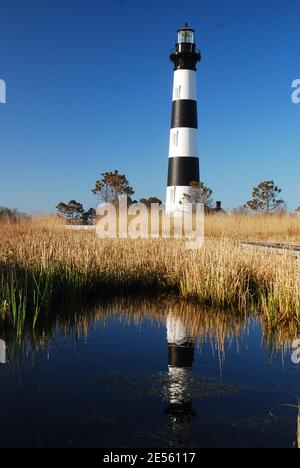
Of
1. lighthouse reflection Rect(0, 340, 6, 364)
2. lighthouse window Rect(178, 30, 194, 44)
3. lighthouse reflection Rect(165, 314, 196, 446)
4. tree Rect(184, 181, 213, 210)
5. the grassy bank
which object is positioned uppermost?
lighthouse window Rect(178, 30, 194, 44)

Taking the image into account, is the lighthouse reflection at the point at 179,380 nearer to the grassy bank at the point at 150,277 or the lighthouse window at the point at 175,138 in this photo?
the grassy bank at the point at 150,277

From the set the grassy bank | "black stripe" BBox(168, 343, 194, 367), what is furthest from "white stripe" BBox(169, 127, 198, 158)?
"black stripe" BBox(168, 343, 194, 367)

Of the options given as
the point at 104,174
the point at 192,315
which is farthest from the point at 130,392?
the point at 104,174

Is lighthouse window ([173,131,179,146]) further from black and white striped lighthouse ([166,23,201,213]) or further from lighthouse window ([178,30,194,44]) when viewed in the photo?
lighthouse window ([178,30,194,44])

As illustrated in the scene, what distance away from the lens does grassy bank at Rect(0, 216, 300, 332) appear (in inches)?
233

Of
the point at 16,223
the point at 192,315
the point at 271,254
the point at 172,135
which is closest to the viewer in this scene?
the point at 192,315

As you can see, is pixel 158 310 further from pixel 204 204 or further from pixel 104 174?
pixel 104 174

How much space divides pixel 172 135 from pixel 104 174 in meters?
6.43

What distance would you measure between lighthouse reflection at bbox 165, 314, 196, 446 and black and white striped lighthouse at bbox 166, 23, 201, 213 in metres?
17.6

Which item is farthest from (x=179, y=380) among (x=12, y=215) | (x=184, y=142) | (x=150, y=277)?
(x=184, y=142)

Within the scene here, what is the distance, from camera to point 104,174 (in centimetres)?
2823

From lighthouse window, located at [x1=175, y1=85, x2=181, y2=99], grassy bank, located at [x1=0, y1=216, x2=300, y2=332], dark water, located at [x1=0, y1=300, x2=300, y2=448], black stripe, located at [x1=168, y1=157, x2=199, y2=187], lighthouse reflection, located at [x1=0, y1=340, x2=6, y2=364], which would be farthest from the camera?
lighthouse window, located at [x1=175, y1=85, x2=181, y2=99]

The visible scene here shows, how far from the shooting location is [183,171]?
2336cm

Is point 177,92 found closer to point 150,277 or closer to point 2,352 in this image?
point 150,277
